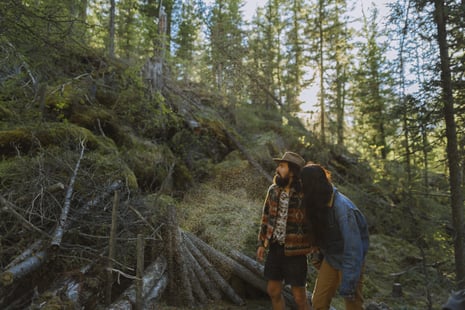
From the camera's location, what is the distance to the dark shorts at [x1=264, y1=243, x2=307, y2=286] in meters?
3.79

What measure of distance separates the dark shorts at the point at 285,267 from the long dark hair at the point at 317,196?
1.57 feet

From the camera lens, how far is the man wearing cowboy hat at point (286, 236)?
3.82m

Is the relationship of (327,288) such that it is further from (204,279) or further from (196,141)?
(196,141)

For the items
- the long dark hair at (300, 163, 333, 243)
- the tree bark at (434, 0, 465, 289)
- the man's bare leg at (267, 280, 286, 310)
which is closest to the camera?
the long dark hair at (300, 163, 333, 243)

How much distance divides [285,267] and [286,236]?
1.25 feet

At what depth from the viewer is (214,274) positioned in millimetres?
5129

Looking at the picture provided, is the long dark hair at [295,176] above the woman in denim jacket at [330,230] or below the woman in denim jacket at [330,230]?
above

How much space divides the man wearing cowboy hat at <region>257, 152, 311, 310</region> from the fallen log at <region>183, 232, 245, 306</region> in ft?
4.12

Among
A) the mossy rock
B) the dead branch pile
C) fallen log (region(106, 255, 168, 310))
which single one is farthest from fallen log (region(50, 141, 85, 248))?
the mossy rock

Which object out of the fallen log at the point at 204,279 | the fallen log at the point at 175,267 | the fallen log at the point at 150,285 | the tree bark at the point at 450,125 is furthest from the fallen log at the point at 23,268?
the tree bark at the point at 450,125

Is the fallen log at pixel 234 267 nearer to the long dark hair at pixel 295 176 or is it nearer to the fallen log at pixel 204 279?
the fallen log at pixel 204 279

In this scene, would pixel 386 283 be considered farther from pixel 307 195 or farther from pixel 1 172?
pixel 1 172

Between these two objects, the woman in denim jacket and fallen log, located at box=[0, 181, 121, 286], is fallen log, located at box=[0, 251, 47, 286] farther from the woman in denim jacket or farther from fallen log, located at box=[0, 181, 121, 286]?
the woman in denim jacket

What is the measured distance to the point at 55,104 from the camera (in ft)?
26.0
